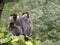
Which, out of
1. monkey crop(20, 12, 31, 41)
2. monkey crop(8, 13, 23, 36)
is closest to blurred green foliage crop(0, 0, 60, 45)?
monkey crop(20, 12, 31, 41)

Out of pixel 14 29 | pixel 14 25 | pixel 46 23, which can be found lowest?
pixel 46 23

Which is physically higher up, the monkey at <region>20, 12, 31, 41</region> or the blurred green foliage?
the monkey at <region>20, 12, 31, 41</region>

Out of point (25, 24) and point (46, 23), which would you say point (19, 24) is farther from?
point (46, 23)

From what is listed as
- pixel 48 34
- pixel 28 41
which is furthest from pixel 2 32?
pixel 48 34

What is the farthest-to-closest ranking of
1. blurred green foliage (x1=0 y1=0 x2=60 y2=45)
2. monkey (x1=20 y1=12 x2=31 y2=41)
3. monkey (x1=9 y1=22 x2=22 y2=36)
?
blurred green foliage (x1=0 y1=0 x2=60 y2=45)
monkey (x1=20 y1=12 x2=31 y2=41)
monkey (x1=9 y1=22 x2=22 y2=36)

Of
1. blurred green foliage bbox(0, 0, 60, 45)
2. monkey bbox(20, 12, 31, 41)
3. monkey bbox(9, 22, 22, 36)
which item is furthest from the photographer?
blurred green foliage bbox(0, 0, 60, 45)

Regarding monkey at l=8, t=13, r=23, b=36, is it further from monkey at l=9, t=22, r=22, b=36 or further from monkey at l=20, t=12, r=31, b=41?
monkey at l=20, t=12, r=31, b=41

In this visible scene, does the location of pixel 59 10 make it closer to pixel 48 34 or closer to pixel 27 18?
pixel 48 34

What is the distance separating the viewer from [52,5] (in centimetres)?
1419

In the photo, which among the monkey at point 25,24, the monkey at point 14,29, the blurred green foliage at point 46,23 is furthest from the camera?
the blurred green foliage at point 46,23

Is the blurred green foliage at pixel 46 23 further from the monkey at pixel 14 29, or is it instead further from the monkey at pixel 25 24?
the monkey at pixel 14 29

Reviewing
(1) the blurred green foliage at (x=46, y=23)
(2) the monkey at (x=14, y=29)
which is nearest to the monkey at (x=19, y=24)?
(2) the monkey at (x=14, y=29)

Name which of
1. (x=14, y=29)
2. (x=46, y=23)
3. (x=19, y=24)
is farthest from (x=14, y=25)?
(x=46, y=23)

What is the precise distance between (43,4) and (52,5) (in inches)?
25.2
